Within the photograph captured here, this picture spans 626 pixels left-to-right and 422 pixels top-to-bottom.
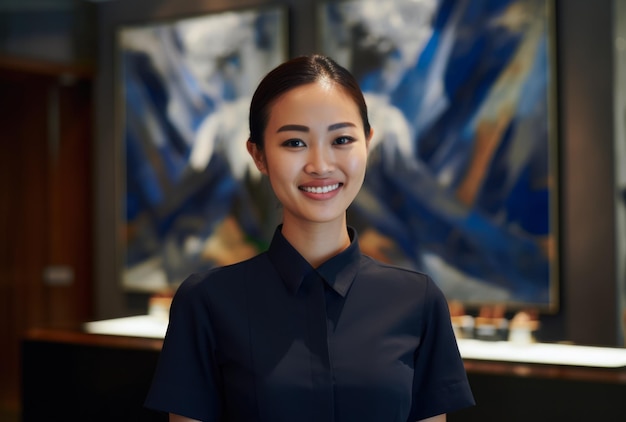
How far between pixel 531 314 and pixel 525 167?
75cm

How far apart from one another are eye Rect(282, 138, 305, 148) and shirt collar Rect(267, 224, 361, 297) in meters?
0.18

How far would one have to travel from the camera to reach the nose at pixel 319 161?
1363 mm

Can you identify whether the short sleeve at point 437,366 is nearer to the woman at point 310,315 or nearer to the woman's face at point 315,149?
the woman at point 310,315

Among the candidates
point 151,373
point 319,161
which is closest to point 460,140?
point 151,373

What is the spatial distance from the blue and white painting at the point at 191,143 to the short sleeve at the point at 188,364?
378 cm

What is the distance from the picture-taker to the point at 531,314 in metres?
4.32

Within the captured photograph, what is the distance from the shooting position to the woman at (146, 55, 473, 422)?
4.49ft

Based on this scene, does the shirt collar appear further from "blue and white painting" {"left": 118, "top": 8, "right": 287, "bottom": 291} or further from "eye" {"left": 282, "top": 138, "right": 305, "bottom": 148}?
"blue and white painting" {"left": 118, "top": 8, "right": 287, "bottom": 291}

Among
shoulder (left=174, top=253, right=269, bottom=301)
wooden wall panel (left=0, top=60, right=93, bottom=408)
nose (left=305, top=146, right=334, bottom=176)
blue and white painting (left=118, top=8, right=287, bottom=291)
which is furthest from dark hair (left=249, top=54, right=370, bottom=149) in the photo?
wooden wall panel (left=0, top=60, right=93, bottom=408)

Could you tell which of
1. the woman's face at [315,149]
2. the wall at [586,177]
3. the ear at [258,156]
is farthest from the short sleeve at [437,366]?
the wall at [586,177]

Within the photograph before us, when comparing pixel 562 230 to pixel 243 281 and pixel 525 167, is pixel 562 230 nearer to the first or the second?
pixel 525 167

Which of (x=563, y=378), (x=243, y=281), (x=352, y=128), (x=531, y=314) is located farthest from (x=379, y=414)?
(x=531, y=314)

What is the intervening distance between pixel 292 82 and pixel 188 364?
50 centimetres

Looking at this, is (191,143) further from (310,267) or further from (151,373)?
(310,267)
